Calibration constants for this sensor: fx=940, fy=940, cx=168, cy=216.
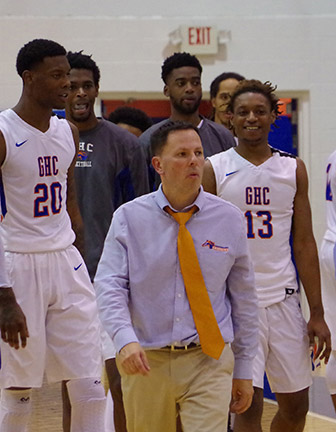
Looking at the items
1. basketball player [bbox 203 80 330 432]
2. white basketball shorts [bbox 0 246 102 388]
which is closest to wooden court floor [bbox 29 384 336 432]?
basketball player [bbox 203 80 330 432]

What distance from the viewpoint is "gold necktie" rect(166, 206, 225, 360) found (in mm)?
3609

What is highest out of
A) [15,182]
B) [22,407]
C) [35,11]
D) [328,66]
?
[35,11]

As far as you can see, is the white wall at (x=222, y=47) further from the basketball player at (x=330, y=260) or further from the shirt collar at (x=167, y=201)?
the shirt collar at (x=167, y=201)

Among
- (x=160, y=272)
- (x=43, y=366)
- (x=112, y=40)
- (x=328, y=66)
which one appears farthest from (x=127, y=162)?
(x=328, y=66)

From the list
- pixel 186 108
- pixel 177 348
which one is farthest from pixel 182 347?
pixel 186 108

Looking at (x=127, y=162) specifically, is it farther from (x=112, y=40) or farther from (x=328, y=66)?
(x=328, y=66)

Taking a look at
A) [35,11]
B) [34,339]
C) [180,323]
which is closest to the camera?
[180,323]

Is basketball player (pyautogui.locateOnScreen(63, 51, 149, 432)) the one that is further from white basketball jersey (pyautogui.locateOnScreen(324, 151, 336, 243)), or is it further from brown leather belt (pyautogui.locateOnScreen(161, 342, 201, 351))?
brown leather belt (pyautogui.locateOnScreen(161, 342, 201, 351))

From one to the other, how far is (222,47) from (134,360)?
6876mm

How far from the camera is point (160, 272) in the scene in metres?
3.66

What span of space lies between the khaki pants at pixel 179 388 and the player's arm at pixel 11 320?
677 mm

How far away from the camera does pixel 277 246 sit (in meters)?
4.75

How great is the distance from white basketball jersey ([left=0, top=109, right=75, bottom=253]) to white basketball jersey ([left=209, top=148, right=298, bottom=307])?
86cm

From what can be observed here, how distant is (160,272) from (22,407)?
4.10ft
